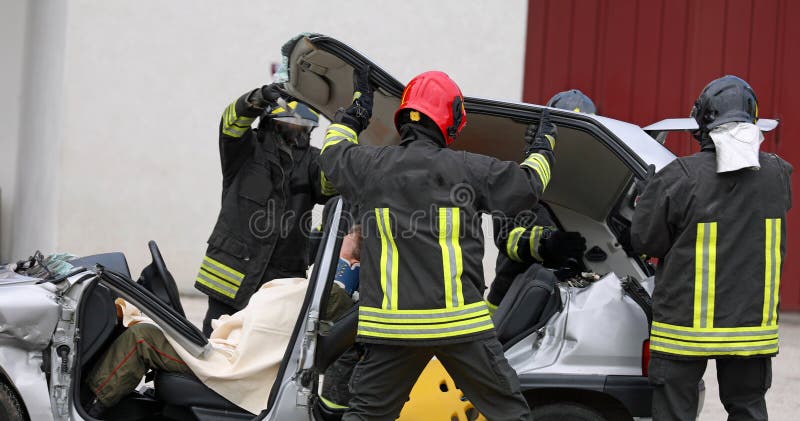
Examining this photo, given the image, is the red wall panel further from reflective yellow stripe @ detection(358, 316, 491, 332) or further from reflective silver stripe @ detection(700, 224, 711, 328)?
reflective yellow stripe @ detection(358, 316, 491, 332)

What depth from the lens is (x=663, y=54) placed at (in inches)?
329

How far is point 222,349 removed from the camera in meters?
3.72

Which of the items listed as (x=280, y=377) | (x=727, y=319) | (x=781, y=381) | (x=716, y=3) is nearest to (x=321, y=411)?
(x=280, y=377)

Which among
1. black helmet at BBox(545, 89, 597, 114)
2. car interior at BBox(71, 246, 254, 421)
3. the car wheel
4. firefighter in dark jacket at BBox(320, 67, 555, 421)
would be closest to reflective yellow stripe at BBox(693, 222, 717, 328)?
firefighter in dark jacket at BBox(320, 67, 555, 421)

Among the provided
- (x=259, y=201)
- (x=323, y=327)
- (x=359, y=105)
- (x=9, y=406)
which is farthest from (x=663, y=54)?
(x=9, y=406)

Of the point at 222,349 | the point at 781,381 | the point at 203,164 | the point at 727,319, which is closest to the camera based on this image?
the point at 727,319

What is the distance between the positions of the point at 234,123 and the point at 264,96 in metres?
0.31

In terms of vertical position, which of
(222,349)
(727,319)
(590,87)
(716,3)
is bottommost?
(222,349)

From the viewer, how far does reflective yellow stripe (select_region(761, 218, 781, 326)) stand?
3.49 m

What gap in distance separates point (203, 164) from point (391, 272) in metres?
5.32

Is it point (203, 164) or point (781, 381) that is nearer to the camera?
point (781, 381)

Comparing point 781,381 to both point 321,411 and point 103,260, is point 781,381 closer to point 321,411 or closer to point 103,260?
point 321,411

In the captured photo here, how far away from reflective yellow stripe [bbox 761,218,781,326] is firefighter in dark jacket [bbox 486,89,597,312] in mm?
963

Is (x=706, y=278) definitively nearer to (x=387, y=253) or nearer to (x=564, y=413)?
(x=564, y=413)
